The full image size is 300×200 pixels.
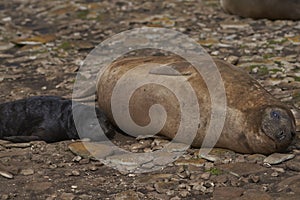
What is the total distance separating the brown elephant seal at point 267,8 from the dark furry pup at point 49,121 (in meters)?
→ 2.65

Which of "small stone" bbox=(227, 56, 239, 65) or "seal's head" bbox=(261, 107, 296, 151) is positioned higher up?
"seal's head" bbox=(261, 107, 296, 151)

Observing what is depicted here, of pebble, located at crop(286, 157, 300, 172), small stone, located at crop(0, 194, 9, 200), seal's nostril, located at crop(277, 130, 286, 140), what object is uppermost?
seal's nostril, located at crop(277, 130, 286, 140)

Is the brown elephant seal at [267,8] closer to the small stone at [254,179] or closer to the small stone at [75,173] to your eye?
the small stone at [254,179]

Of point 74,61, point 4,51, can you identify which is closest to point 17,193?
point 74,61

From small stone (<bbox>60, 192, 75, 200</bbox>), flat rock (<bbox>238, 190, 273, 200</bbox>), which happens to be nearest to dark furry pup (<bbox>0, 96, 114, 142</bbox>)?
small stone (<bbox>60, 192, 75, 200</bbox>)

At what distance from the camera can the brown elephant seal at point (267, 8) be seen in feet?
20.4

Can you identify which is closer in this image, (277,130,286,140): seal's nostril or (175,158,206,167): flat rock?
(277,130,286,140): seal's nostril

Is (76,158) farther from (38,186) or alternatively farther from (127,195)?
(127,195)

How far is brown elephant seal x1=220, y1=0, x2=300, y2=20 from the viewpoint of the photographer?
6203mm

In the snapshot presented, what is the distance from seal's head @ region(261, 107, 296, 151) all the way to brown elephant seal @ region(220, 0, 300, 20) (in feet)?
9.20

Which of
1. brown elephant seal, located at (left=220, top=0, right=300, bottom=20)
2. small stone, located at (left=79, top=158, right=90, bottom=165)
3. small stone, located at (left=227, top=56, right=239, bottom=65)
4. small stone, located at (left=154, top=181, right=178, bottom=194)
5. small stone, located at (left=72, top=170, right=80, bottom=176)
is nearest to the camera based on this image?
small stone, located at (left=154, top=181, right=178, bottom=194)

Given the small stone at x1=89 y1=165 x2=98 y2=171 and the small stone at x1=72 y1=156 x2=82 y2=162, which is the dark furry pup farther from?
the small stone at x1=89 y1=165 x2=98 y2=171

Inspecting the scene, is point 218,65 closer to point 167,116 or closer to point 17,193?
point 167,116

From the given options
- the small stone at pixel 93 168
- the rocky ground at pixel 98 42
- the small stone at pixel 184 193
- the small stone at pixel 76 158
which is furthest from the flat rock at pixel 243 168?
the small stone at pixel 76 158
